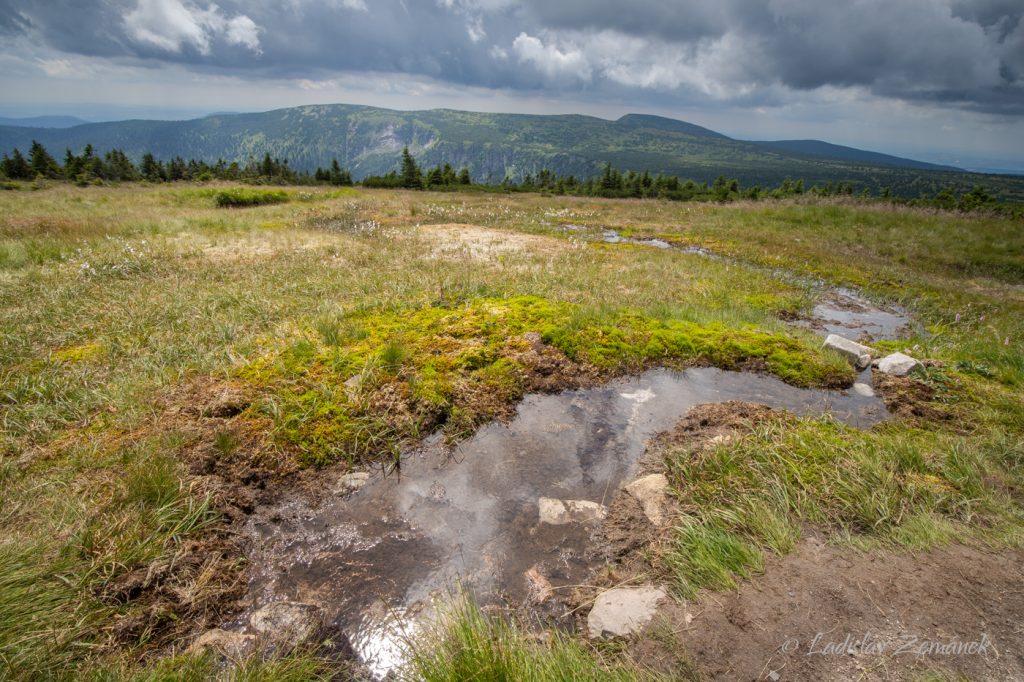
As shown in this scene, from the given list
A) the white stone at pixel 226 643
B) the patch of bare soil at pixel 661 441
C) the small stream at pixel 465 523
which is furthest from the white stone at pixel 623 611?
the white stone at pixel 226 643

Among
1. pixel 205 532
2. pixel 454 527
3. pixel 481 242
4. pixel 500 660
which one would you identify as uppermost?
pixel 481 242

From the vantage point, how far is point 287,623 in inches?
127

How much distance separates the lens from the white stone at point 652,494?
421cm

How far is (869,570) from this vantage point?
314 cm

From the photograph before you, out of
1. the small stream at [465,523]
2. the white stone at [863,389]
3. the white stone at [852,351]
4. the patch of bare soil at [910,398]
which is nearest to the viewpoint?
the small stream at [465,523]

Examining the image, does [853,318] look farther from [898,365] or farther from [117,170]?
[117,170]

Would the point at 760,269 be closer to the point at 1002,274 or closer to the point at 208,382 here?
the point at 1002,274

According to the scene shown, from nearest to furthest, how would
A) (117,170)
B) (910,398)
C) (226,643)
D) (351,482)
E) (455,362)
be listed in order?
1. (226,643)
2. (351,482)
3. (910,398)
4. (455,362)
5. (117,170)

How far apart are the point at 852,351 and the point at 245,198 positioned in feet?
126

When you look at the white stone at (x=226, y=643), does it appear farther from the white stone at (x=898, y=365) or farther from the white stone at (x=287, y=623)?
the white stone at (x=898, y=365)

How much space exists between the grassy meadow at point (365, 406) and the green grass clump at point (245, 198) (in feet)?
59.6

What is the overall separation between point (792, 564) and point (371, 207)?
117ft

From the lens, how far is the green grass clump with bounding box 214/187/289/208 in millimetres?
31564

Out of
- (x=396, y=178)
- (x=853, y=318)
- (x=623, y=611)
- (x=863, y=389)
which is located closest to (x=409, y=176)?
(x=396, y=178)
